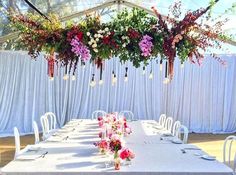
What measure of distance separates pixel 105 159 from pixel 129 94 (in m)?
6.85

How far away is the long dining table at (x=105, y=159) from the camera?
9.96 ft

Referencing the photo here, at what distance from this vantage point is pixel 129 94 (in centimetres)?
1032

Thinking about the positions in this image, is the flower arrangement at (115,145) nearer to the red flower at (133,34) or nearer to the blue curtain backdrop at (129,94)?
the red flower at (133,34)

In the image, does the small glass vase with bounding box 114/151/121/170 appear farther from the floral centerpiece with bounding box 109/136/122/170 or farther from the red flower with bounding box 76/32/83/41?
the red flower with bounding box 76/32/83/41

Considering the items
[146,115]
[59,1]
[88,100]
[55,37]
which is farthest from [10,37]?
[55,37]

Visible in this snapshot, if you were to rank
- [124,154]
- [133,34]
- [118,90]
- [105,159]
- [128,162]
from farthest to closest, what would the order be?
1. [118,90]
2. [133,34]
3. [105,159]
4. [128,162]
5. [124,154]

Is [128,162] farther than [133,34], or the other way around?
[133,34]

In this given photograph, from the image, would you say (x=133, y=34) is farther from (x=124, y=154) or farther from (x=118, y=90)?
(x=118, y=90)

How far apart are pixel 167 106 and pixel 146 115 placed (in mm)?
634

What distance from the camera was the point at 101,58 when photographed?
3.84 meters

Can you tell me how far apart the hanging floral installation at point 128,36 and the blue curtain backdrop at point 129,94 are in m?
6.31

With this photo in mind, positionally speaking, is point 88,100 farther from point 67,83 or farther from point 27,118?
point 27,118

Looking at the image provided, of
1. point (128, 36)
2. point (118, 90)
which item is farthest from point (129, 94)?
point (128, 36)

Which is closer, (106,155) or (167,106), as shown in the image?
(106,155)
